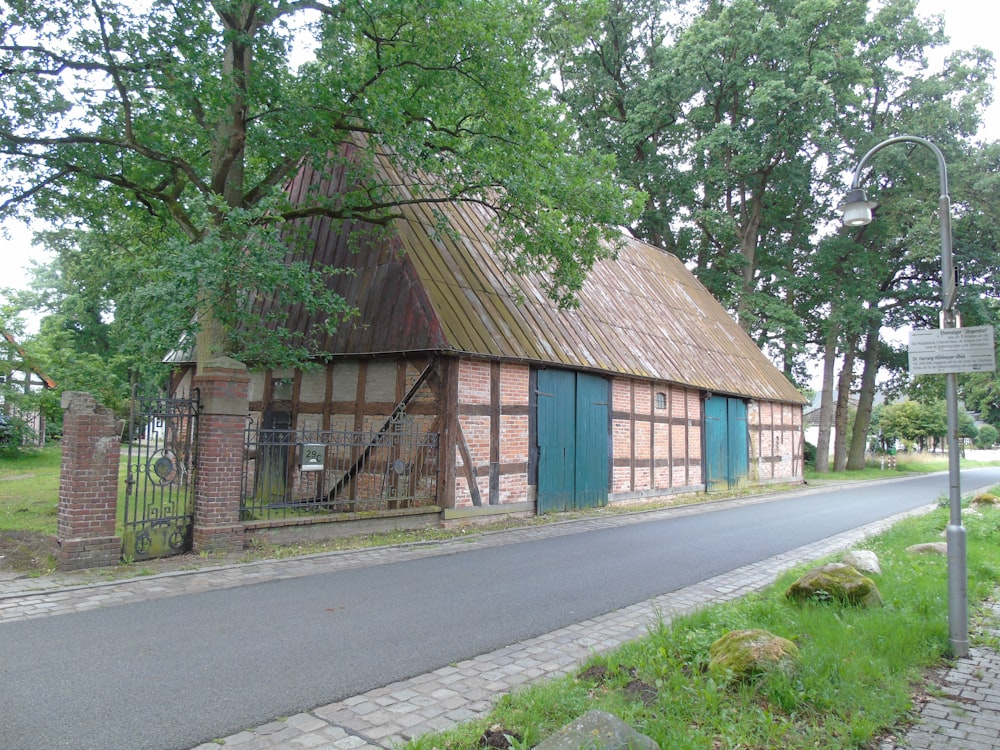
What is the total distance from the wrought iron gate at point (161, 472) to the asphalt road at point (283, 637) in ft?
5.99

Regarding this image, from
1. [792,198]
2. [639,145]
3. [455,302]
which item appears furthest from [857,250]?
[455,302]

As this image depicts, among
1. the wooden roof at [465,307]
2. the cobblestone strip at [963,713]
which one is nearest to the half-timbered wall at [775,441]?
the wooden roof at [465,307]

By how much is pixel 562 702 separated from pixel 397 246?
9.65 metres

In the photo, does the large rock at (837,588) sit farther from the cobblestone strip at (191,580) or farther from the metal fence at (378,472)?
the metal fence at (378,472)

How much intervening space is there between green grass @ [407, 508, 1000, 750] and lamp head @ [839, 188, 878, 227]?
10.8 ft

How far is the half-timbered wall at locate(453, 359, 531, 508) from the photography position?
11.6m

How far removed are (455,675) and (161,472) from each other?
4.99 metres

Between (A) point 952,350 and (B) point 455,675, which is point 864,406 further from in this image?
(B) point 455,675

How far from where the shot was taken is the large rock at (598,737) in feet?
10.3

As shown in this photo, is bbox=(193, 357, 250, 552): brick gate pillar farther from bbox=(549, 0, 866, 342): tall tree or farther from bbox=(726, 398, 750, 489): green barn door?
bbox=(549, 0, 866, 342): tall tree

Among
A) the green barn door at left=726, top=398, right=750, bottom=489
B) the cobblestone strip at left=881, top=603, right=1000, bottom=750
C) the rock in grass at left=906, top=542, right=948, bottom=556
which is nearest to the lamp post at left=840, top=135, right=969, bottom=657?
the cobblestone strip at left=881, top=603, right=1000, bottom=750

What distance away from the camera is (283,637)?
210 inches

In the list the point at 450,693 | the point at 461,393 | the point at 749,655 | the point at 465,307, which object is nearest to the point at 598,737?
the point at 450,693

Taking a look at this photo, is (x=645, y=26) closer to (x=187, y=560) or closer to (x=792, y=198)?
(x=792, y=198)
